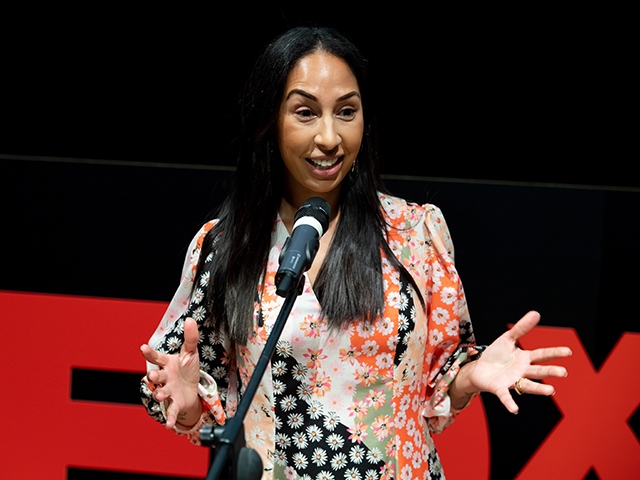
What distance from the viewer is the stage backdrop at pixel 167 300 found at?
2.37 meters

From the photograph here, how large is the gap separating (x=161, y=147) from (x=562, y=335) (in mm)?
1267

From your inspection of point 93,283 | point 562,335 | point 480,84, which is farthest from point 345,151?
point 93,283

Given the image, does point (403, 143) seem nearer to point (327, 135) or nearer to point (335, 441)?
point (327, 135)

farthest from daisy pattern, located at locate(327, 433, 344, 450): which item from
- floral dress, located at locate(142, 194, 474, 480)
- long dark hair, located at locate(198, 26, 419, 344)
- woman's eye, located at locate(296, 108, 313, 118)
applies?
woman's eye, located at locate(296, 108, 313, 118)

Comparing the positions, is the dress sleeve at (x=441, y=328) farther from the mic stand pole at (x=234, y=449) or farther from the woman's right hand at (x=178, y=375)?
the mic stand pole at (x=234, y=449)

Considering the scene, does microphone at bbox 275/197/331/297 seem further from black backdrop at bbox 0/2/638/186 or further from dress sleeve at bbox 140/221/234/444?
black backdrop at bbox 0/2/638/186

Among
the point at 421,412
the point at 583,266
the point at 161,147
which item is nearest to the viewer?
the point at 421,412

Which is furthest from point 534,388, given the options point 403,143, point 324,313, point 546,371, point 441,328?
point 403,143

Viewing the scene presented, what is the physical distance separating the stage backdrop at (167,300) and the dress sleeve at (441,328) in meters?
0.64

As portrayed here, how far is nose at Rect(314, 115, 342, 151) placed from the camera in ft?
5.25

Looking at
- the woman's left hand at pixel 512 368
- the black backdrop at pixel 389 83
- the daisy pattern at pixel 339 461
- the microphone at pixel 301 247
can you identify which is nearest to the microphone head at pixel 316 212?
the microphone at pixel 301 247

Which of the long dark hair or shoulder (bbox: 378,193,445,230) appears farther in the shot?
shoulder (bbox: 378,193,445,230)

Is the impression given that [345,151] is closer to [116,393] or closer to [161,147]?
[161,147]

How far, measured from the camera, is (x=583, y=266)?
237cm
